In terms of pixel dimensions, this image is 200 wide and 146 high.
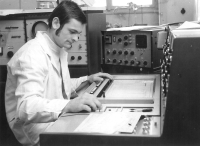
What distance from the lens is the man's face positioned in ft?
5.37

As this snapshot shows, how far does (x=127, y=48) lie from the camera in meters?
2.38

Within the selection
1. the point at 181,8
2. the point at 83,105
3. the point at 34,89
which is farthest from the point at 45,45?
the point at 181,8

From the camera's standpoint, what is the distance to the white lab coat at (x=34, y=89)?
1307 mm

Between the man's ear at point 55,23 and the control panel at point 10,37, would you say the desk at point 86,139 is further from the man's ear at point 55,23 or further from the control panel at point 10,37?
the control panel at point 10,37

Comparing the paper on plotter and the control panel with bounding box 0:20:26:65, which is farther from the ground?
the control panel with bounding box 0:20:26:65

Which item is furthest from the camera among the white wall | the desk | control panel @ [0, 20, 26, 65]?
the white wall

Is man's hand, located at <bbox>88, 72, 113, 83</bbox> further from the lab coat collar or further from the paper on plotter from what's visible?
the paper on plotter

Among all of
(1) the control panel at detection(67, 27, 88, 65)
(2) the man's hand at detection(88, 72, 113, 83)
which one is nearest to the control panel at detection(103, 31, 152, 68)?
(1) the control panel at detection(67, 27, 88, 65)

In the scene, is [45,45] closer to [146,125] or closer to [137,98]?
[137,98]

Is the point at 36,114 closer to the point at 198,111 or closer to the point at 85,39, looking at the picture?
the point at 198,111

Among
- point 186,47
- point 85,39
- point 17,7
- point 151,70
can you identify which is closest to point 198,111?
point 186,47

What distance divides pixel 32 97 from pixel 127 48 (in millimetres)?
1215

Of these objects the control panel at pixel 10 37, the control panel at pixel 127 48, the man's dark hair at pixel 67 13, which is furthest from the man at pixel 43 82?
the control panel at pixel 10 37

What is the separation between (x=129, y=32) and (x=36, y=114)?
126cm
